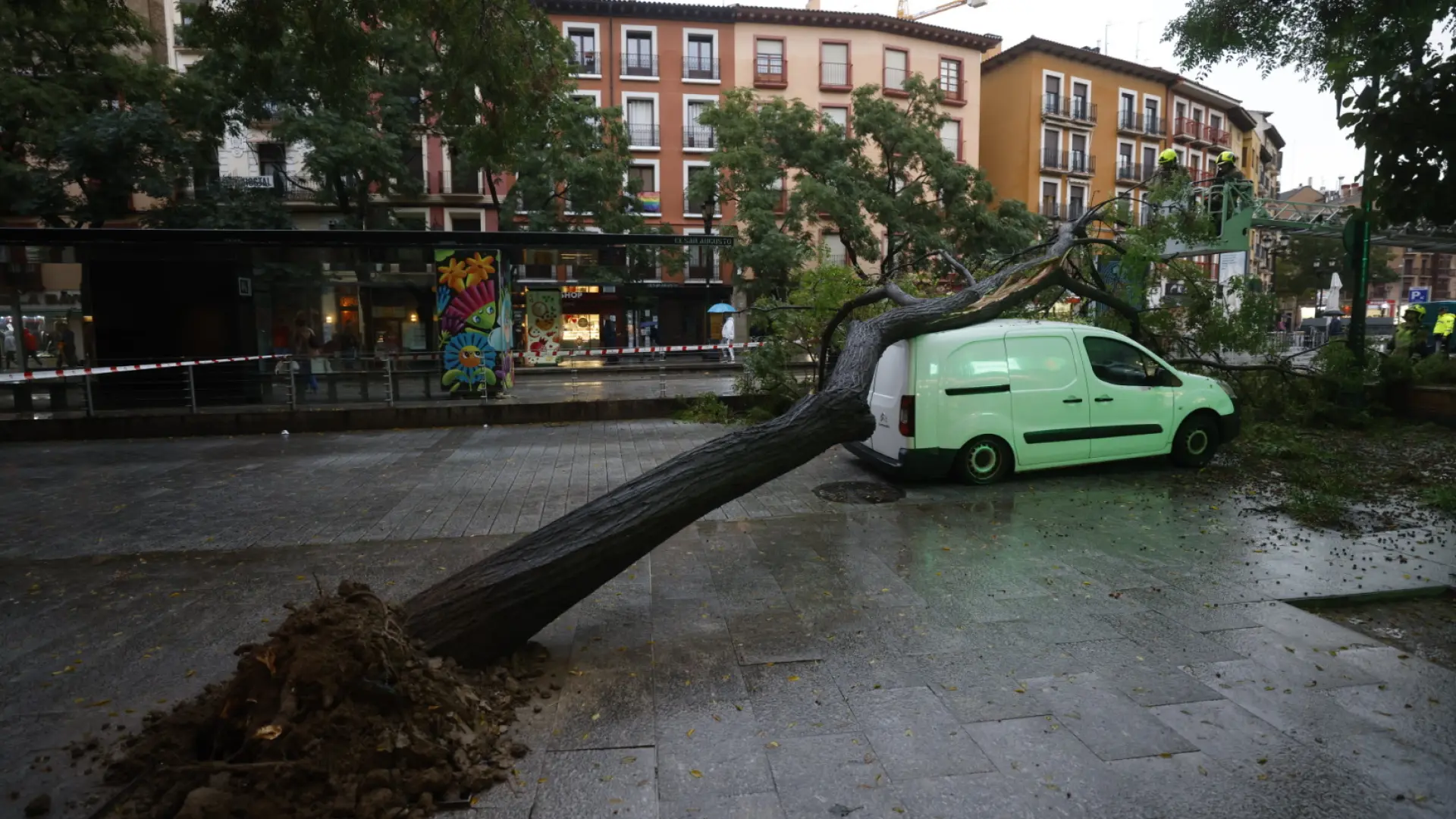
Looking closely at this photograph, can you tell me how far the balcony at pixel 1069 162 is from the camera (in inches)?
1634

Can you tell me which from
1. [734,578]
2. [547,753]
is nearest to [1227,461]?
[734,578]

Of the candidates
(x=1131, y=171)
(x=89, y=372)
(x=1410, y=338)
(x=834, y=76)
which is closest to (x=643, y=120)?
(x=834, y=76)

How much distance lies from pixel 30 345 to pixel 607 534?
1822 centimetres

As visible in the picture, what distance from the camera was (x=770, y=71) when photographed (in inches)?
1454

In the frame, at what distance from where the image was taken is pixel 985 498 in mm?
7434

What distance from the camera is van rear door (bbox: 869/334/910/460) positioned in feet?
25.2

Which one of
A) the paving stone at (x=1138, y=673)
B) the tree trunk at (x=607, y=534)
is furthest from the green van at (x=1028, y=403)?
the paving stone at (x=1138, y=673)

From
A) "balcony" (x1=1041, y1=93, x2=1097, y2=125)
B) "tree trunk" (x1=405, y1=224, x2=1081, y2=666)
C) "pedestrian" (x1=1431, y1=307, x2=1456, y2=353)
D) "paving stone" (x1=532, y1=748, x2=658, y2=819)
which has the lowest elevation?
"paving stone" (x1=532, y1=748, x2=658, y2=819)

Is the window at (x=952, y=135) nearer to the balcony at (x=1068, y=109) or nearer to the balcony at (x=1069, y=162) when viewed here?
the balcony at (x=1068, y=109)

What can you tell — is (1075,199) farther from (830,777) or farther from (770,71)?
(830,777)

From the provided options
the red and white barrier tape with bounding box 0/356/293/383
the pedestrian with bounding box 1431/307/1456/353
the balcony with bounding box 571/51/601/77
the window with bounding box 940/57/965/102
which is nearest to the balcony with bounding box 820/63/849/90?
the window with bounding box 940/57/965/102

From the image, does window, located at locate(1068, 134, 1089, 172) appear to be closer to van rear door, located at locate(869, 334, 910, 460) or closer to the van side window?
the van side window

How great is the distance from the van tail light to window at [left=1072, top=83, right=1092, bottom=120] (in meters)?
40.9

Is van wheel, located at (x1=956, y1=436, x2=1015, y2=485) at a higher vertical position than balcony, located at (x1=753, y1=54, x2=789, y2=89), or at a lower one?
lower
